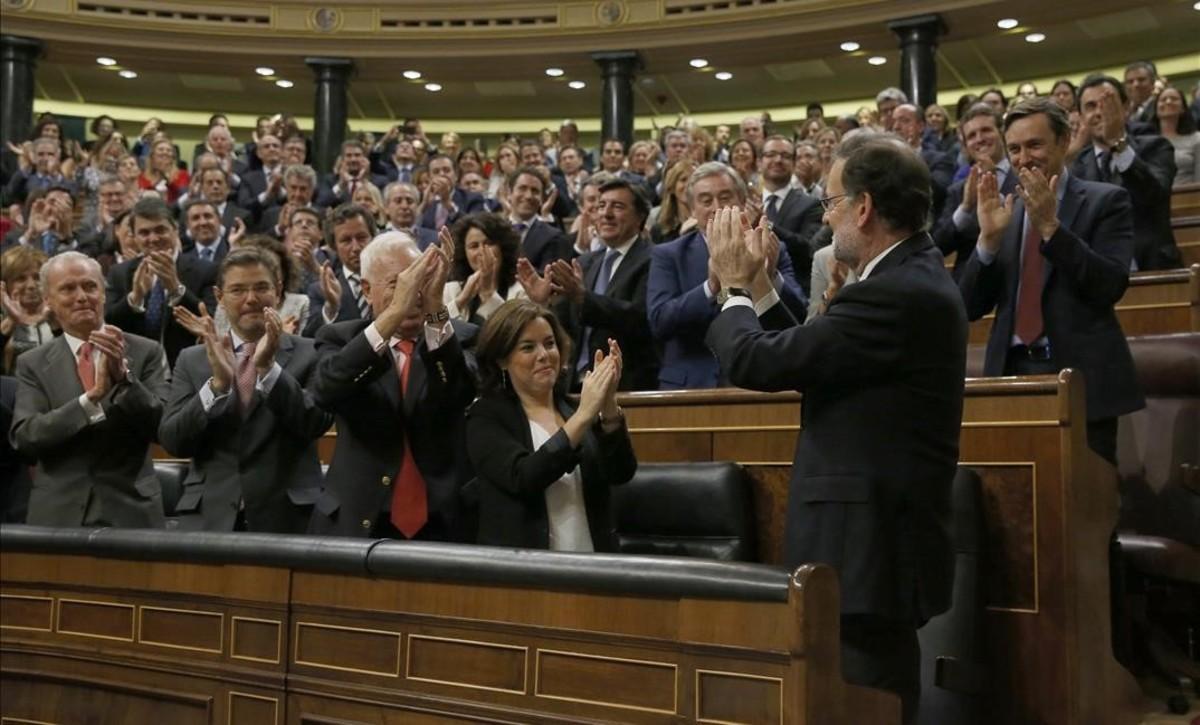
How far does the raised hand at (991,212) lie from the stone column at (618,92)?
23.0 feet

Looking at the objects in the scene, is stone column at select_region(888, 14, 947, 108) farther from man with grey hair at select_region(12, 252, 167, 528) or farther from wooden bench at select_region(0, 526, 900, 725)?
wooden bench at select_region(0, 526, 900, 725)

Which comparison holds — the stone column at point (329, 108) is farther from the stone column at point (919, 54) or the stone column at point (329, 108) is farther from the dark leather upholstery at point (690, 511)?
the dark leather upholstery at point (690, 511)

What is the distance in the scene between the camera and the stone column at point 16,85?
29.4ft

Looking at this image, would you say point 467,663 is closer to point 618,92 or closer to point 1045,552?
point 1045,552

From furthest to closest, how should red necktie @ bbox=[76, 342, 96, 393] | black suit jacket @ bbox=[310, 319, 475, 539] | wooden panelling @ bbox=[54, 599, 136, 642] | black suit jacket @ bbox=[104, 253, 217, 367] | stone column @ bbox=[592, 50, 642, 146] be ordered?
stone column @ bbox=[592, 50, 642, 146] → black suit jacket @ bbox=[104, 253, 217, 367] → red necktie @ bbox=[76, 342, 96, 393] → black suit jacket @ bbox=[310, 319, 475, 539] → wooden panelling @ bbox=[54, 599, 136, 642]

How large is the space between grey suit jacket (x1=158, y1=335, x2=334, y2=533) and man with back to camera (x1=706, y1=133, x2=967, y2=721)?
0.97m

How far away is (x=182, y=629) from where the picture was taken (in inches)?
77.9

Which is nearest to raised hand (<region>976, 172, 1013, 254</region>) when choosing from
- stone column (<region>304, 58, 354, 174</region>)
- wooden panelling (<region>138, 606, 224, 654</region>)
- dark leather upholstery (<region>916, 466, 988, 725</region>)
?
dark leather upholstery (<region>916, 466, 988, 725</region>)

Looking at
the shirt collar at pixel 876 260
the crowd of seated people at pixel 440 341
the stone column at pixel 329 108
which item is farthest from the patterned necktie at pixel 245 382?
the stone column at pixel 329 108

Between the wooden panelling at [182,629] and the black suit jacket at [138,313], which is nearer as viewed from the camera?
the wooden panelling at [182,629]

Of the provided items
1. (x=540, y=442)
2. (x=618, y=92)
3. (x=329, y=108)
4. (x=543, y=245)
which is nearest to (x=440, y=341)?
(x=540, y=442)

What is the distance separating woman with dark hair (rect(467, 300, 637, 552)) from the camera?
202cm

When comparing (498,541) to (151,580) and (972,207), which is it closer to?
(151,580)

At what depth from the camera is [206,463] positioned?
2.46m
